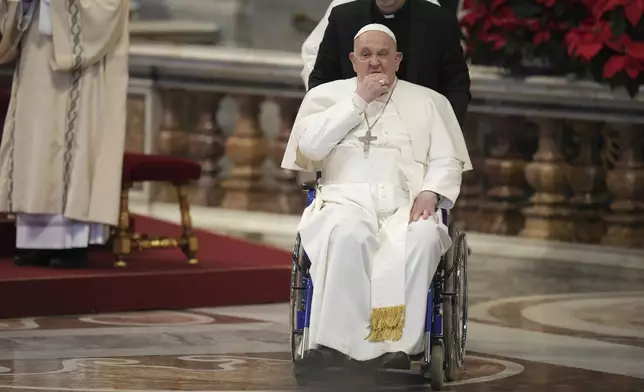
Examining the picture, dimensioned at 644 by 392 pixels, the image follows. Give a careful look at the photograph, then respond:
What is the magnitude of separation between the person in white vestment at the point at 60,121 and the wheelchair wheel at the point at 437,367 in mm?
2523

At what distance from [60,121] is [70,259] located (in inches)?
26.7

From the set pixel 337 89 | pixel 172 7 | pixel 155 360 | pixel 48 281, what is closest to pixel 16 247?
pixel 48 281

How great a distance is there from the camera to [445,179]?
23.6ft

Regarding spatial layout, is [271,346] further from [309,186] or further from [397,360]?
[397,360]

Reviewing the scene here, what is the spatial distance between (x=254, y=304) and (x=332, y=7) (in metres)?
1.86

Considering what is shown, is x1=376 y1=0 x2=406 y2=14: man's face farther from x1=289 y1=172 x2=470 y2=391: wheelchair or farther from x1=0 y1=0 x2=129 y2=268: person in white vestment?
x1=0 y1=0 x2=129 y2=268: person in white vestment

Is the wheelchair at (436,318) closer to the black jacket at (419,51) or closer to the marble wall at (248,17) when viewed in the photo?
the black jacket at (419,51)

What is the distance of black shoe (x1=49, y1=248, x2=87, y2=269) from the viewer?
29.9 ft

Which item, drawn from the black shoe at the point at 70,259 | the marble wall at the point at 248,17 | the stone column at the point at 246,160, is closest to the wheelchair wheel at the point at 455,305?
the black shoe at the point at 70,259

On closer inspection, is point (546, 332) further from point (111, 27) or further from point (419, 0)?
point (111, 27)

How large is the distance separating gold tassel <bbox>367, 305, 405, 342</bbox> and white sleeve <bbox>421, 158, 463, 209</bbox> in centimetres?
54

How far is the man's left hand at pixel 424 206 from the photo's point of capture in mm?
7074

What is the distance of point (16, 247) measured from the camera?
30.6ft

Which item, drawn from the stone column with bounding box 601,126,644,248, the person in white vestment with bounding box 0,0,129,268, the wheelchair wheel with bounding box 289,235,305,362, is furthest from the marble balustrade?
the wheelchair wheel with bounding box 289,235,305,362
